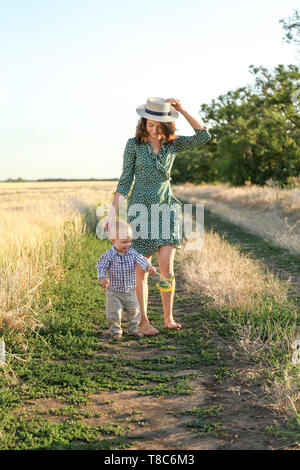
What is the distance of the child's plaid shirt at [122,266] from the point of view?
17.2 feet

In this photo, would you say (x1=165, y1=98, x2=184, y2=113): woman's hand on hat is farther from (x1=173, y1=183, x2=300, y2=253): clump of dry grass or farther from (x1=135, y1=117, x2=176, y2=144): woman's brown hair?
(x1=173, y1=183, x2=300, y2=253): clump of dry grass

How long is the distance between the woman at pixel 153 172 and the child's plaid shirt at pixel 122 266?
0.28ft

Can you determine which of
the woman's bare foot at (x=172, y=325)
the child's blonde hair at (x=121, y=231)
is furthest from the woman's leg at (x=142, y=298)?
the child's blonde hair at (x=121, y=231)

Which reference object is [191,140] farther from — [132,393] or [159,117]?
[132,393]

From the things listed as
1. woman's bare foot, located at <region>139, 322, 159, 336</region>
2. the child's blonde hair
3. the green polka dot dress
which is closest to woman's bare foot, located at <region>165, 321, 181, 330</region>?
woman's bare foot, located at <region>139, 322, 159, 336</region>

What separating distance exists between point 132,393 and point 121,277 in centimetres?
166

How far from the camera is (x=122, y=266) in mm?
5250

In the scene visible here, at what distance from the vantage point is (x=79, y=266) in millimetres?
8953

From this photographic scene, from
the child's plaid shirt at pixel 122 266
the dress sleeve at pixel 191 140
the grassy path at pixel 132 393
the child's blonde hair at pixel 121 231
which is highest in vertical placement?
the dress sleeve at pixel 191 140

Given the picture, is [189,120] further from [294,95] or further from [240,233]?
[294,95]

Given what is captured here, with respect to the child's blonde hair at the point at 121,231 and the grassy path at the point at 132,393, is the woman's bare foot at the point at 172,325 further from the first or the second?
the child's blonde hair at the point at 121,231

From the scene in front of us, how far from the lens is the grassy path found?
3.02 metres

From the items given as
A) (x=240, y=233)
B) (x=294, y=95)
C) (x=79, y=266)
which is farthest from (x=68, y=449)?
(x=294, y=95)

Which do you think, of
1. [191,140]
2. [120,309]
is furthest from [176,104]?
[120,309]
